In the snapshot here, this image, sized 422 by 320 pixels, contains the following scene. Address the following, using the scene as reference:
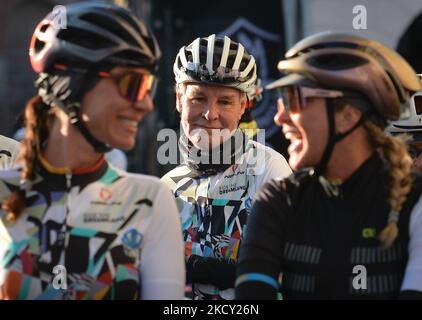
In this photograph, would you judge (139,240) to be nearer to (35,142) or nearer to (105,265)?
(105,265)

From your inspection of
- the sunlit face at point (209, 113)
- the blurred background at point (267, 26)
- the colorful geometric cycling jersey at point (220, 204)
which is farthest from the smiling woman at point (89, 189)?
the blurred background at point (267, 26)

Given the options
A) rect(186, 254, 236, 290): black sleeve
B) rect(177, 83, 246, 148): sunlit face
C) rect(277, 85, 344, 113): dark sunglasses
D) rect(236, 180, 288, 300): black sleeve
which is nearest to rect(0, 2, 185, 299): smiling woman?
rect(236, 180, 288, 300): black sleeve

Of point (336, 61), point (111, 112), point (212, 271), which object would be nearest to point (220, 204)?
point (212, 271)

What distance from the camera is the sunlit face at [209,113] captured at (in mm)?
6156

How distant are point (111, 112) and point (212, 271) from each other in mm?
1892

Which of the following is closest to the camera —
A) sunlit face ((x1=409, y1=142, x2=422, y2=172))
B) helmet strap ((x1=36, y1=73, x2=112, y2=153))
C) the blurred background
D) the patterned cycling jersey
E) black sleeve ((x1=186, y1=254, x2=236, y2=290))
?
helmet strap ((x1=36, y1=73, x2=112, y2=153))

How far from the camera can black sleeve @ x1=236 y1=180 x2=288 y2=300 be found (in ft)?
13.4

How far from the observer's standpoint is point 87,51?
159 inches

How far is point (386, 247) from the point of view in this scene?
4.06 metres

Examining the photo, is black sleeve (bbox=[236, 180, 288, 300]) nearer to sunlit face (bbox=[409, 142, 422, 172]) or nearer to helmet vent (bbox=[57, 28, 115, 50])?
helmet vent (bbox=[57, 28, 115, 50])

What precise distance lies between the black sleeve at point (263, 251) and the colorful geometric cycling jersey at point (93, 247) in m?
0.29

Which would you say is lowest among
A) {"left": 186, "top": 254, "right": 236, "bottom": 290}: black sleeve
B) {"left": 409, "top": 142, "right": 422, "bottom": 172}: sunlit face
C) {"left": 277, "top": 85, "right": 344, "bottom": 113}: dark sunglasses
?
{"left": 186, "top": 254, "right": 236, "bottom": 290}: black sleeve

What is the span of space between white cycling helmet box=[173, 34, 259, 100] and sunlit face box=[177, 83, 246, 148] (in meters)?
0.05

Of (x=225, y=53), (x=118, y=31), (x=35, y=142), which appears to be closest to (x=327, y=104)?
(x=118, y=31)
